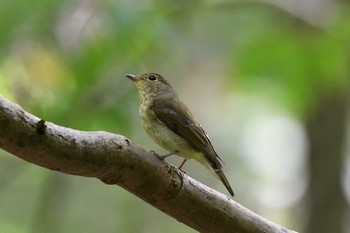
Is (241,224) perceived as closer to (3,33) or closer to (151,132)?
(151,132)

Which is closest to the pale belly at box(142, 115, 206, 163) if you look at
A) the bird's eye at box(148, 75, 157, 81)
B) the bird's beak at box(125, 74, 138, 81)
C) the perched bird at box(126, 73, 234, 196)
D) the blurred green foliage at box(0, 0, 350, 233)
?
the perched bird at box(126, 73, 234, 196)

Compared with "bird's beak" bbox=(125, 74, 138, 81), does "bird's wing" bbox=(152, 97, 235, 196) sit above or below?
below

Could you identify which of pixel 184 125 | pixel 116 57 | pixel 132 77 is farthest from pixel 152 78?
pixel 184 125

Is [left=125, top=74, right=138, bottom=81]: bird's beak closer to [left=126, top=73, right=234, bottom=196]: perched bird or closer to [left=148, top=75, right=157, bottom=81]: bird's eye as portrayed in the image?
[left=148, top=75, right=157, bottom=81]: bird's eye

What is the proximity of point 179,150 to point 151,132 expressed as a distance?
0.19m

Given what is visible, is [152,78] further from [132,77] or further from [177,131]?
[177,131]

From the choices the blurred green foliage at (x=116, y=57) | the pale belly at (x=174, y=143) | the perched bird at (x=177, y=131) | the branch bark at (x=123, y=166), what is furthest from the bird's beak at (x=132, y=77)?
the branch bark at (x=123, y=166)

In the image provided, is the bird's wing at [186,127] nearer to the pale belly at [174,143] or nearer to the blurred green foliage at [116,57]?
the pale belly at [174,143]

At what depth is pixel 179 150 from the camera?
3.88 metres

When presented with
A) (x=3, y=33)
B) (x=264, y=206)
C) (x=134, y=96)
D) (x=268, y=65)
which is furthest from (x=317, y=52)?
(x=264, y=206)

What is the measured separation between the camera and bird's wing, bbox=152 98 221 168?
3.78 m

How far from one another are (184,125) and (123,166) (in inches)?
50.9

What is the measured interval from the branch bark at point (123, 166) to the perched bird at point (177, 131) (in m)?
0.60

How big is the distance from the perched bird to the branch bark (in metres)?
0.60
